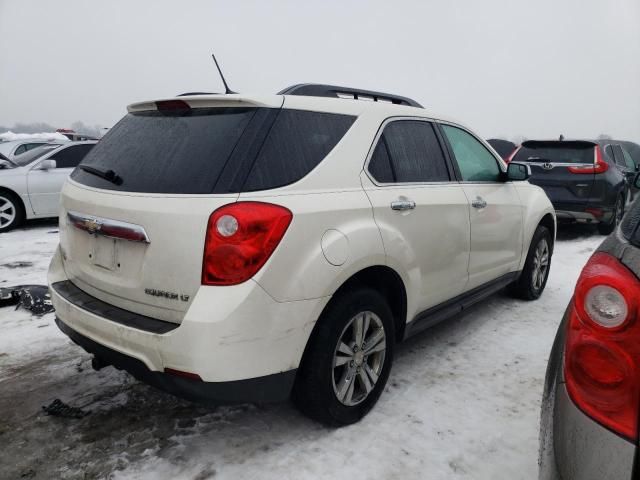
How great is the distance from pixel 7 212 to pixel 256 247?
7902 mm

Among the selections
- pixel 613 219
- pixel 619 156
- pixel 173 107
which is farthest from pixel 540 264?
pixel 619 156

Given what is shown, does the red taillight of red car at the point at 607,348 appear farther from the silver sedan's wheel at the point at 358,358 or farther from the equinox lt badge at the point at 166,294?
the equinox lt badge at the point at 166,294

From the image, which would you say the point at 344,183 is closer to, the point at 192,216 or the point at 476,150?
the point at 192,216

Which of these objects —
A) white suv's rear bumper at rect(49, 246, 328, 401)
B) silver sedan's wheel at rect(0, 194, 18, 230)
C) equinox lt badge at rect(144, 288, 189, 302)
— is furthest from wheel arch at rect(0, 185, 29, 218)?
equinox lt badge at rect(144, 288, 189, 302)

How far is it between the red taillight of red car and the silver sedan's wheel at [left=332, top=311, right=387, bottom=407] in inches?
48.5

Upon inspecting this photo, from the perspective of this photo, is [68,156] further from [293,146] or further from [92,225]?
[293,146]

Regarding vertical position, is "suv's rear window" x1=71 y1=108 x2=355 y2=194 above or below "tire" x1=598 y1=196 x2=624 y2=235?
above

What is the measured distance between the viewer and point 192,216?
1993 millimetres

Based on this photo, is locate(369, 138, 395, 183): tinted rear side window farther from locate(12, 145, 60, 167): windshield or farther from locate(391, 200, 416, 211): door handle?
locate(12, 145, 60, 167): windshield

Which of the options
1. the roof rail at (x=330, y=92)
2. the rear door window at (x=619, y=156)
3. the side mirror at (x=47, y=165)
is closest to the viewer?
the roof rail at (x=330, y=92)

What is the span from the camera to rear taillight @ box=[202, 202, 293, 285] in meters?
1.95

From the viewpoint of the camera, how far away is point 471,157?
366 centimetres

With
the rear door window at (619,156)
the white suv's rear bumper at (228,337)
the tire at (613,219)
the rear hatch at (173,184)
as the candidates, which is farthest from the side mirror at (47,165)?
the rear door window at (619,156)

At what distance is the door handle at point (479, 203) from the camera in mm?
3359
